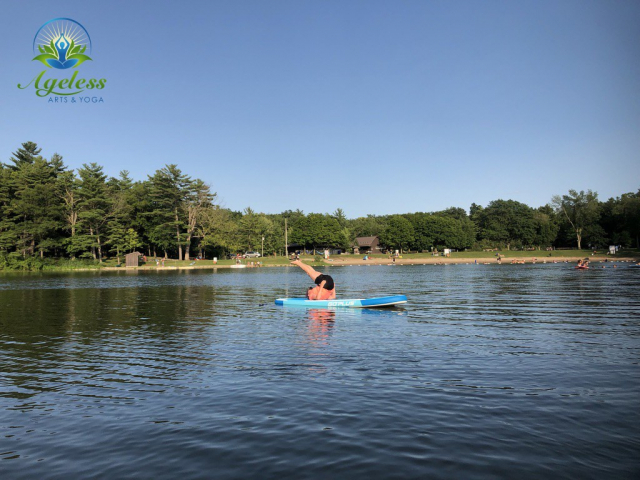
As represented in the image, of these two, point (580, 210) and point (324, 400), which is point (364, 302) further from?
point (580, 210)

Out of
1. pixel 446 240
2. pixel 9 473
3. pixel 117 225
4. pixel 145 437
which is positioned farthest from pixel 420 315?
pixel 446 240

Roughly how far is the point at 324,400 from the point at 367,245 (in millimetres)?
136802

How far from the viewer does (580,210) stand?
12669 centimetres

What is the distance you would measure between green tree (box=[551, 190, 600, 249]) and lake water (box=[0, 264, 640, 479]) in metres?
121

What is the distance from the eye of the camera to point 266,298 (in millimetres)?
32656

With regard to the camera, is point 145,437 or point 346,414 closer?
point 145,437

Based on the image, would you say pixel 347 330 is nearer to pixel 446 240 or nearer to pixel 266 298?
pixel 266 298

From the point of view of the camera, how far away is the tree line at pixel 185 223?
86500mm

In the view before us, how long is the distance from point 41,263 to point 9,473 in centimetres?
9374

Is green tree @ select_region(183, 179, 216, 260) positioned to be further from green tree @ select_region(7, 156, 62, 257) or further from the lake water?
the lake water

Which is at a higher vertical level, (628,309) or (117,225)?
(117,225)

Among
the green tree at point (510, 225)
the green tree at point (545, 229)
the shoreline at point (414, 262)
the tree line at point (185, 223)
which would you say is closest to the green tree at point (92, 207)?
the tree line at point (185, 223)

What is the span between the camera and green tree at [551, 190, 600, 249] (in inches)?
4862

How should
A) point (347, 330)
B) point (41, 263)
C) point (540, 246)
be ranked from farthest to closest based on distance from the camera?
point (540, 246) < point (41, 263) < point (347, 330)
